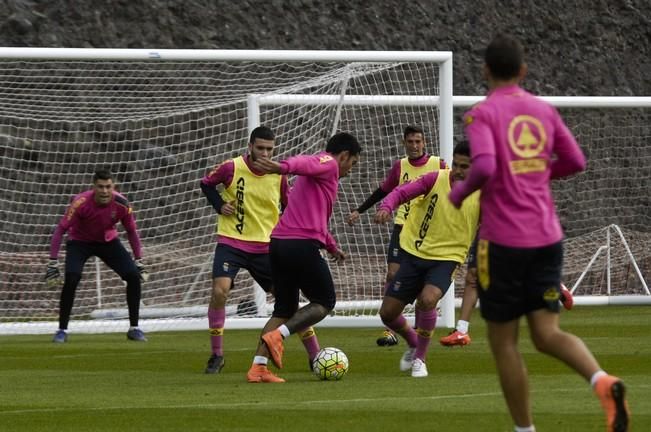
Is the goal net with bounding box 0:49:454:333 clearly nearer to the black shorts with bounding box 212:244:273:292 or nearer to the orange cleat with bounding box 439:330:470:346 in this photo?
the orange cleat with bounding box 439:330:470:346

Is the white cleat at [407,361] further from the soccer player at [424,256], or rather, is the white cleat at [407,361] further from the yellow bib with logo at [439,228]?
the yellow bib with logo at [439,228]

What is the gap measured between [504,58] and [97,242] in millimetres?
10660

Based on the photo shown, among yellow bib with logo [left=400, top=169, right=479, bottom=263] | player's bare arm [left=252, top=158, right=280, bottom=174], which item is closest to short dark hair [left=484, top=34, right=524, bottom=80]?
player's bare arm [left=252, top=158, right=280, bottom=174]

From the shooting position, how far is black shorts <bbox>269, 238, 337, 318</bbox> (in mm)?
11523

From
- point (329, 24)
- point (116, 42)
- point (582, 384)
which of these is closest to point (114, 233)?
point (582, 384)

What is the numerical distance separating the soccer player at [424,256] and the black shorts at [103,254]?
5.43 meters

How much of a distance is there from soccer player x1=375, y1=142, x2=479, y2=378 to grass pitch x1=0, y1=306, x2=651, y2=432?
318 millimetres

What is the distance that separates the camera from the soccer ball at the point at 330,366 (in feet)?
38.5

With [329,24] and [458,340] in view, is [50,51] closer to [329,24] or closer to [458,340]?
[458,340]

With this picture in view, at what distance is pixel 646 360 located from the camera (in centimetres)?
1314

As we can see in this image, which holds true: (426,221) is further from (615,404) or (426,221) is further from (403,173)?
(615,404)

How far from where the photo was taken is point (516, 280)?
7.33 meters

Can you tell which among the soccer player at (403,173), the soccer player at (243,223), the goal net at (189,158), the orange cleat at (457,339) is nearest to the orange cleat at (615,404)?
the soccer player at (243,223)

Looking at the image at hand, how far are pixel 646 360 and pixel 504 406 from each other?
3877mm
